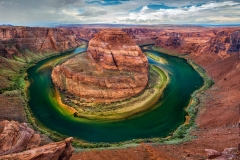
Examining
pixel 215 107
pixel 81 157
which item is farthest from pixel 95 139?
pixel 215 107

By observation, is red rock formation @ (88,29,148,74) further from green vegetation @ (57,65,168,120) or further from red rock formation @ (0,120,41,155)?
red rock formation @ (0,120,41,155)

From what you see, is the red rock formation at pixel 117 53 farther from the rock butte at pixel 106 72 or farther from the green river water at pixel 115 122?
the green river water at pixel 115 122

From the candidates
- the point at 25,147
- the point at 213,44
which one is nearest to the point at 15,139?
the point at 25,147

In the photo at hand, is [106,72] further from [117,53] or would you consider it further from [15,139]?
[15,139]

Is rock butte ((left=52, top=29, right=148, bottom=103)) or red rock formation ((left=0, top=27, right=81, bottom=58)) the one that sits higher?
red rock formation ((left=0, top=27, right=81, bottom=58))

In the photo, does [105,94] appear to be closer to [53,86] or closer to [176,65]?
[53,86]

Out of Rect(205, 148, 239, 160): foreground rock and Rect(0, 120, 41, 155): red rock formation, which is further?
Rect(205, 148, 239, 160): foreground rock

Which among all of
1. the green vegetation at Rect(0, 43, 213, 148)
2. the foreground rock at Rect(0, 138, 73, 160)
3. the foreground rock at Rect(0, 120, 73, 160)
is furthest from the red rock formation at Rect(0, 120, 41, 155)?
the green vegetation at Rect(0, 43, 213, 148)
